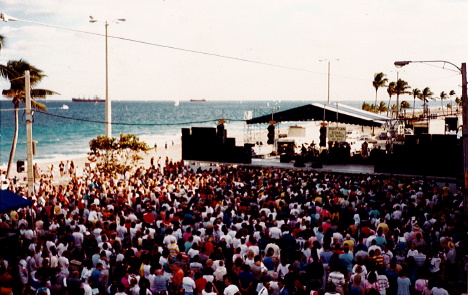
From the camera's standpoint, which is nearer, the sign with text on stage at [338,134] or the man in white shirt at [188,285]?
the man in white shirt at [188,285]

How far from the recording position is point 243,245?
10266 millimetres

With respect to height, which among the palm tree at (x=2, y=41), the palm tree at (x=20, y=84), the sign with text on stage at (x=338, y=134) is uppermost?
the palm tree at (x=2, y=41)

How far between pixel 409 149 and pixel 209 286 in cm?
1938

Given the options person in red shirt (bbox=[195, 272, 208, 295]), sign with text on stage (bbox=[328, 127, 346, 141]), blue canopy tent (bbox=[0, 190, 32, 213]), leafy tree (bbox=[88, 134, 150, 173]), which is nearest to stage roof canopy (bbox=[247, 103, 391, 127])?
sign with text on stage (bbox=[328, 127, 346, 141])

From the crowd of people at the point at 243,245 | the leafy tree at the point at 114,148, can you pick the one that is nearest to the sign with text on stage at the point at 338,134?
the crowd of people at the point at 243,245

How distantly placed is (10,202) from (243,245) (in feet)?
18.4

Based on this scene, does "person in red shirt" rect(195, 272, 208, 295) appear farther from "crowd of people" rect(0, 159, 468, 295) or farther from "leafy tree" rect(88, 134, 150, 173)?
"leafy tree" rect(88, 134, 150, 173)

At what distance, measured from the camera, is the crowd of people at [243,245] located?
28.2 feet

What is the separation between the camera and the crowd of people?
8586 mm

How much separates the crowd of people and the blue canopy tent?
1.07 m

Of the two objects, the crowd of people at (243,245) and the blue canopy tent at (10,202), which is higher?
the blue canopy tent at (10,202)

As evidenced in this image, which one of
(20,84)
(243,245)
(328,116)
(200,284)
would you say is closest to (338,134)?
(328,116)

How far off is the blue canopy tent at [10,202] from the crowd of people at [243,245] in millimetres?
1066

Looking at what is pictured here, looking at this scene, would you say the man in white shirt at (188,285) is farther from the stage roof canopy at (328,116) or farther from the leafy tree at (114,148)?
the stage roof canopy at (328,116)
